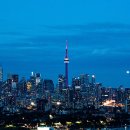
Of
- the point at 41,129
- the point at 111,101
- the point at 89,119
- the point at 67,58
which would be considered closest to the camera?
the point at 41,129

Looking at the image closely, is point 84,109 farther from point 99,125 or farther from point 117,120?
point 99,125

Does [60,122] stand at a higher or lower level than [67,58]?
lower

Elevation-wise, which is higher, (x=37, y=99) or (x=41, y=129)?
(x=37, y=99)

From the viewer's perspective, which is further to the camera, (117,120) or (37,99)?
(37,99)

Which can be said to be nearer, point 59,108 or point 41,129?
point 41,129

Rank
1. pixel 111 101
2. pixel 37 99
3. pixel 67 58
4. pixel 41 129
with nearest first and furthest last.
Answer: pixel 41 129
pixel 67 58
pixel 37 99
pixel 111 101

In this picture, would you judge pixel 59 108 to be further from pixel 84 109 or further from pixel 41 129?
pixel 41 129

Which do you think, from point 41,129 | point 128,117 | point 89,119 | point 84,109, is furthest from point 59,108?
point 41,129

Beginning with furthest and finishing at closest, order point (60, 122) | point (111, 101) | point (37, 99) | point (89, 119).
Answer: point (111, 101) → point (37, 99) → point (89, 119) → point (60, 122)

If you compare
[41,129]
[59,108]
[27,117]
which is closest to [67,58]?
[59,108]
